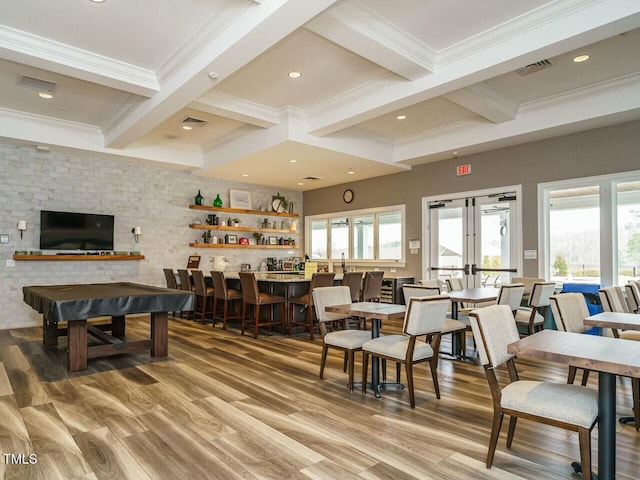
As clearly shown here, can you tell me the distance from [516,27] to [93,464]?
4857mm

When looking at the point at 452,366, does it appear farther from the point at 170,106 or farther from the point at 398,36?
the point at 170,106

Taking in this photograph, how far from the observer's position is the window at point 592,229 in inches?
226

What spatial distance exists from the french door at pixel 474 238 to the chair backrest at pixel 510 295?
220cm

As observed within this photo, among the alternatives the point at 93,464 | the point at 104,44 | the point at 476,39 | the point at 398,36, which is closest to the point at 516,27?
the point at 476,39

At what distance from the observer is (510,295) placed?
466 cm

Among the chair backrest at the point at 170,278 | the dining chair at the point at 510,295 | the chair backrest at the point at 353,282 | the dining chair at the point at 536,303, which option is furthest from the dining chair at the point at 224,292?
the dining chair at the point at 536,303

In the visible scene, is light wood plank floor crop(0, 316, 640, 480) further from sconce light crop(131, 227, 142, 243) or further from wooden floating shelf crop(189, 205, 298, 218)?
wooden floating shelf crop(189, 205, 298, 218)

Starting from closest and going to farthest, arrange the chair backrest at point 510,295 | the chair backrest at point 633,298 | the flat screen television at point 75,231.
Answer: the chair backrest at point 633,298 → the chair backrest at point 510,295 → the flat screen television at point 75,231

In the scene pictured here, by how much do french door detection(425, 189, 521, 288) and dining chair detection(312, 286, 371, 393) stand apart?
12.9 feet

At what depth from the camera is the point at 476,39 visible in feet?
13.7

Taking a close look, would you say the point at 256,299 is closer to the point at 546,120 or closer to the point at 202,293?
the point at 202,293

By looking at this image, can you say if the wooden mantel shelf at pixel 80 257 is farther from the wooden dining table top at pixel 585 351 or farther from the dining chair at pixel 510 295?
the wooden dining table top at pixel 585 351

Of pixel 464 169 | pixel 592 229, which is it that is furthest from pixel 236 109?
pixel 592 229

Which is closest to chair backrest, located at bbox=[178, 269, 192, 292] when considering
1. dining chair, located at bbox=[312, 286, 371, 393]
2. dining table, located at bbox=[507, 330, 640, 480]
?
dining chair, located at bbox=[312, 286, 371, 393]
